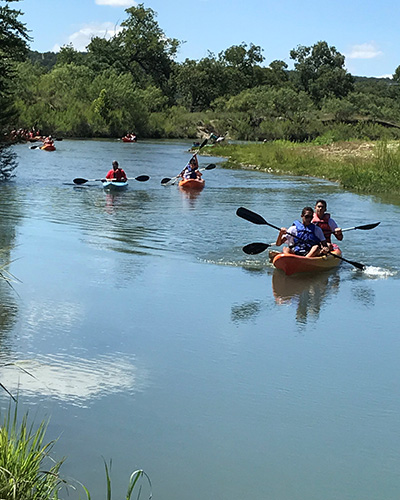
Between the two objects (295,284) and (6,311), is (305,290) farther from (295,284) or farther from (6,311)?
(6,311)

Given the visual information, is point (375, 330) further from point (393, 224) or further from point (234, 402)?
point (393, 224)

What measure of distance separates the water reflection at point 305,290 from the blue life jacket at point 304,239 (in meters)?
0.43

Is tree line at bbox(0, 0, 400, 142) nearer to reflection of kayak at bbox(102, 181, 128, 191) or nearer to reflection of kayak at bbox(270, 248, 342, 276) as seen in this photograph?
reflection of kayak at bbox(102, 181, 128, 191)

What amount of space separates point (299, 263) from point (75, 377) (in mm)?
6479

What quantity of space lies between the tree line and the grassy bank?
22.7 ft

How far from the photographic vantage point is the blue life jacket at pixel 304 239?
14.1 m

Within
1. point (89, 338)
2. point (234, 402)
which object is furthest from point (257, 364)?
point (89, 338)

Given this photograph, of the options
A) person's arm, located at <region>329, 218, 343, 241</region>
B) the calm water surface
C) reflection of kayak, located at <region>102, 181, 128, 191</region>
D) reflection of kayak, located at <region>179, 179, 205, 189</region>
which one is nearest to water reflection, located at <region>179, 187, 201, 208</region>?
reflection of kayak, located at <region>179, 179, 205, 189</region>

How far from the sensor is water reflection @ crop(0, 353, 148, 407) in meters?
7.78

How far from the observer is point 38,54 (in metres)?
176

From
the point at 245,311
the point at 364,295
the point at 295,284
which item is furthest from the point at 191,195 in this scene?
the point at 245,311

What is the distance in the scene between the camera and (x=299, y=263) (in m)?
14.0

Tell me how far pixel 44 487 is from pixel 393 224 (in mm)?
16593

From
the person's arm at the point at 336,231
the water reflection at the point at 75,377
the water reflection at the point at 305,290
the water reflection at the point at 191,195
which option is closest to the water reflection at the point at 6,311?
the water reflection at the point at 75,377
